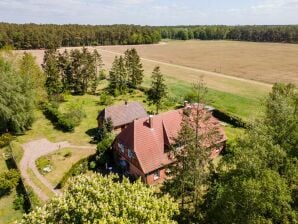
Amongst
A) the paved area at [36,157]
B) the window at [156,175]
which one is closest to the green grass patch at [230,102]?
the window at [156,175]

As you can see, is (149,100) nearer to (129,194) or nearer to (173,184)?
(173,184)

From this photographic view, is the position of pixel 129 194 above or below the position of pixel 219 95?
above

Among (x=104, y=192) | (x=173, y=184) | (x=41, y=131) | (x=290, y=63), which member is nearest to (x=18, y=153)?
(x=41, y=131)

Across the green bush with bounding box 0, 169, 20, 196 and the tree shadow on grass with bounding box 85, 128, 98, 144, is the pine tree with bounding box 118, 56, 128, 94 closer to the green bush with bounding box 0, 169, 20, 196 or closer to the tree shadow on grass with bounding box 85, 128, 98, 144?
the tree shadow on grass with bounding box 85, 128, 98, 144

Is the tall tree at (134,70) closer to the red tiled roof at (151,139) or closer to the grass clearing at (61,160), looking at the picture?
the grass clearing at (61,160)

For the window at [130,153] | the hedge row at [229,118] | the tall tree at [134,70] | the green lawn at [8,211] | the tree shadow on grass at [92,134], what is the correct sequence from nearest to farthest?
the green lawn at [8,211] < the window at [130,153] < the tree shadow on grass at [92,134] < the hedge row at [229,118] < the tall tree at [134,70]

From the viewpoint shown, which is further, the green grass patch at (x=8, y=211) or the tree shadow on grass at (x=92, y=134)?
the tree shadow on grass at (x=92, y=134)
